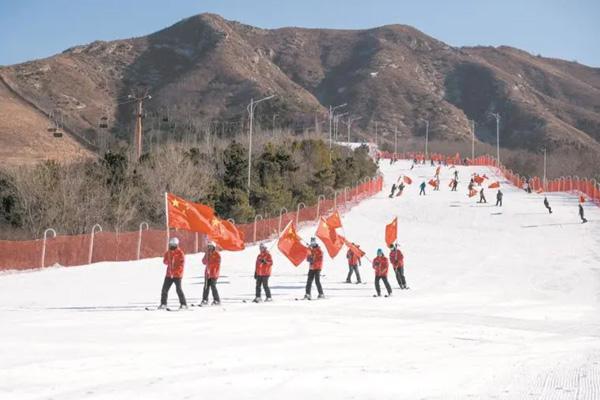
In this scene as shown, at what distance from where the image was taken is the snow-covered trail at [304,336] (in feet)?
29.8

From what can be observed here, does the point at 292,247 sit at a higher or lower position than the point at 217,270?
higher

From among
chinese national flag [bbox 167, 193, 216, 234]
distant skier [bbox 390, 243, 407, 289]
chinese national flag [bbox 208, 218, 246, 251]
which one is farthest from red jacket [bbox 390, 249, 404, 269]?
→ chinese national flag [bbox 167, 193, 216, 234]

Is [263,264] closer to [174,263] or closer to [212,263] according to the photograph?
[212,263]

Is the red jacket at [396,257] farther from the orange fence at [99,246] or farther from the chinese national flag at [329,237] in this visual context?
the orange fence at [99,246]

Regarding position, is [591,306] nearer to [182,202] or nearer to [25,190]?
[182,202]

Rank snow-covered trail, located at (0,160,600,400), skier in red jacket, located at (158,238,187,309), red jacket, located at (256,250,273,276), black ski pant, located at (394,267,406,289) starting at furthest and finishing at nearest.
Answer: black ski pant, located at (394,267,406,289), red jacket, located at (256,250,273,276), skier in red jacket, located at (158,238,187,309), snow-covered trail, located at (0,160,600,400)

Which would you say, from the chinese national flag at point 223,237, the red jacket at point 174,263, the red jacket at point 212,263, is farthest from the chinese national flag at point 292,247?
the red jacket at point 174,263

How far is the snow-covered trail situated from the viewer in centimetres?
909

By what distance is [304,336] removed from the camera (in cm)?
1321

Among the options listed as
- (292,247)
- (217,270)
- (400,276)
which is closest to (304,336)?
(217,270)

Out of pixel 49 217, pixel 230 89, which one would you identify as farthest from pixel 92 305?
pixel 230 89

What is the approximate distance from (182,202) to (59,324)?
23.4ft

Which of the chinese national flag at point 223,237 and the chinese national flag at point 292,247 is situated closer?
the chinese national flag at point 223,237

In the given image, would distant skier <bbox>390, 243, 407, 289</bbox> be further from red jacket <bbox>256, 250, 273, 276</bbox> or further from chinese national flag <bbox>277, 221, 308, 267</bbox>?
red jacket <bbox>256, 250, 273, 276</bbox>
